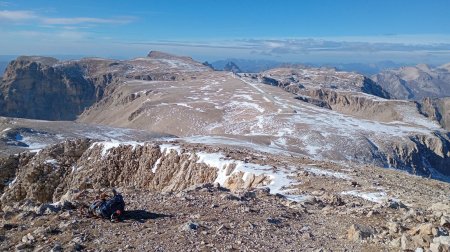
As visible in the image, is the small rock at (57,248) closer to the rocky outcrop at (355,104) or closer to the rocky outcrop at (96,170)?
the rocky outcrop at (96,170)

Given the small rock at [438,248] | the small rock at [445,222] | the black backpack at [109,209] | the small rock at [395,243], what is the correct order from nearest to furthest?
the small rock at [438,248], the small rock at [395,243], the small rock at [445,222], the black backpack at [109,209]

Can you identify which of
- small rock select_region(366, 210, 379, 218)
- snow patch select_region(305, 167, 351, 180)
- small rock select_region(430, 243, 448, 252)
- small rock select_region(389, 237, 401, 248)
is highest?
small rock select_region(430, 243, 448, 252)

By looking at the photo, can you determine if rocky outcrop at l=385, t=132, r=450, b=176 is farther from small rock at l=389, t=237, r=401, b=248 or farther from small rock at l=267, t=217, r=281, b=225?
small rock at l=389, t=237, r=401, b=248

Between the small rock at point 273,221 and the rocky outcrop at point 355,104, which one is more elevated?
the small rock at point 273,221

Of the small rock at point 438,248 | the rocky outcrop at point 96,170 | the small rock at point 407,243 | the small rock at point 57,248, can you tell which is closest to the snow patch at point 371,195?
the small rock at point 407,243

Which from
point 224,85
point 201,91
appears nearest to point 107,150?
point 201,91

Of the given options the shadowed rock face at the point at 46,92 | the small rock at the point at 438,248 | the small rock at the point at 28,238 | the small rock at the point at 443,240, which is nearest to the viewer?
the small rock at the point at 438,248

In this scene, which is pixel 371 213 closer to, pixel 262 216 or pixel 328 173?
pixel 262 216

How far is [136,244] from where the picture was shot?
11.8 metres

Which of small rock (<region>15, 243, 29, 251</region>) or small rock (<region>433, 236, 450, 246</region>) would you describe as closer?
small rock (<region>433, 236, 450, 246</region>)

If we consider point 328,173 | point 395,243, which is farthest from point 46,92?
point 395,243

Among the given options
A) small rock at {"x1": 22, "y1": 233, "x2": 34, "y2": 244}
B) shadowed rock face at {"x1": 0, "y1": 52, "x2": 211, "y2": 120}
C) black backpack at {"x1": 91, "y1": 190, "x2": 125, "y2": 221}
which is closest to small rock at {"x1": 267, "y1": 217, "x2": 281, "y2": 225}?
black backpack at {"x1": 91, "y1": 190, "x2": 125, "y2": 221}

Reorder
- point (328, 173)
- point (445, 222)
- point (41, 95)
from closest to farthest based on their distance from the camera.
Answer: point (445, 222) < point (328, 173) < point (41, 95)

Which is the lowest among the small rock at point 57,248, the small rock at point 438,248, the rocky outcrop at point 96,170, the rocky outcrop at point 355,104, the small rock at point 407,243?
the rocky outcrop at point 355,104
